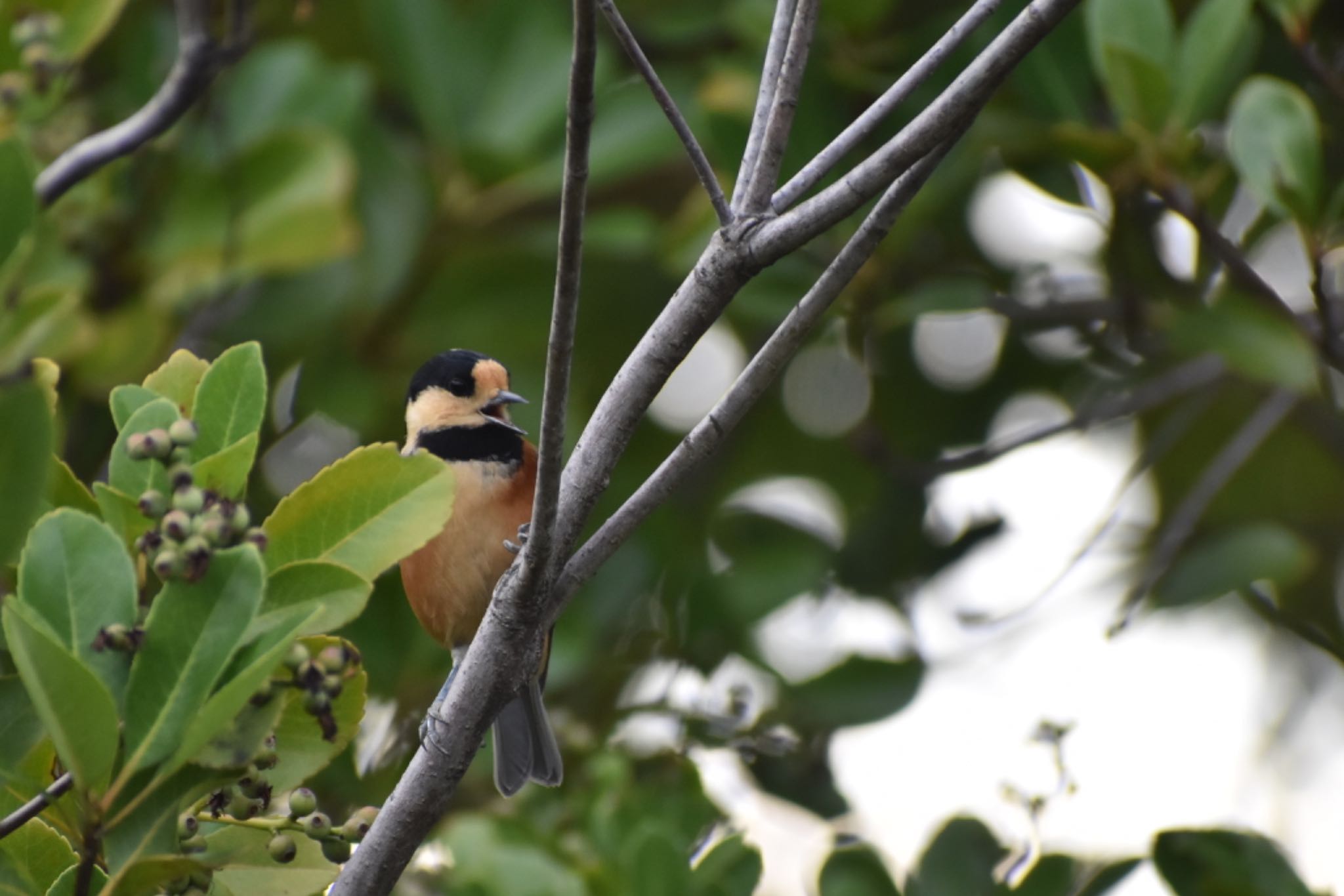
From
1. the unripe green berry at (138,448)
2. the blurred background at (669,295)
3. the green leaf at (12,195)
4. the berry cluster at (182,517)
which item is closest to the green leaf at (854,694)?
the blurred background at (669,295)

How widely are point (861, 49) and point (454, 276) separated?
1326 millimetres

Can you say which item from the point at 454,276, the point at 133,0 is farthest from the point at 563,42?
the point at 133,0

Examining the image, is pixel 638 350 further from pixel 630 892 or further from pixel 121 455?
pixel 630 892

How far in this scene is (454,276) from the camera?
4.24 metres

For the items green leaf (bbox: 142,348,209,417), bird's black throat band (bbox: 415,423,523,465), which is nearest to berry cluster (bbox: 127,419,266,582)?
green leaf (bbox: 142,348,209,417)

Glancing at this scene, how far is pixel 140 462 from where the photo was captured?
1868 millimetres

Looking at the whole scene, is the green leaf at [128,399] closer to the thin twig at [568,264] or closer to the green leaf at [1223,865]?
the thin twig at [568,264]

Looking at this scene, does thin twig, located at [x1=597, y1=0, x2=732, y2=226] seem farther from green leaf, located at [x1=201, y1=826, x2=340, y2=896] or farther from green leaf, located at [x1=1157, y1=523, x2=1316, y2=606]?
green leaf, located at [x1=1157, y1=523, x2=1316, y2=606]

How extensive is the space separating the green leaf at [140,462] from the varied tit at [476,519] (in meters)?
1.46

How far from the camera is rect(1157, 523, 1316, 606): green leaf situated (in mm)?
3680

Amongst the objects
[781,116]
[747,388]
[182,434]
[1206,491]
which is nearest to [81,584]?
[182,434]

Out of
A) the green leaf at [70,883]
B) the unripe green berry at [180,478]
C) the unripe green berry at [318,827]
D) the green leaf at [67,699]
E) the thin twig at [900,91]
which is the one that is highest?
the thin twig at [900,91]

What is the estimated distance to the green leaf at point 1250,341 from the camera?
11.4ft

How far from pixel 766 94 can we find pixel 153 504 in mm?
981
